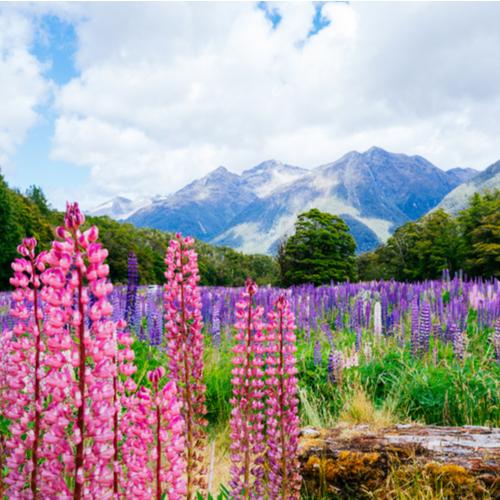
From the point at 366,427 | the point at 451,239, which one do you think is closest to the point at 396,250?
the point at 451,239

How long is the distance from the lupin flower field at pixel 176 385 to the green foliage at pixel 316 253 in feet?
118

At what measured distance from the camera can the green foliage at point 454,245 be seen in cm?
3950

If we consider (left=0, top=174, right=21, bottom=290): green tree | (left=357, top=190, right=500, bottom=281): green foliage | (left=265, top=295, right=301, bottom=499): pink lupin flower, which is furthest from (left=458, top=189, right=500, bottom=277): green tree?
(left=0, top=174, right=21, bottom=290): green tree

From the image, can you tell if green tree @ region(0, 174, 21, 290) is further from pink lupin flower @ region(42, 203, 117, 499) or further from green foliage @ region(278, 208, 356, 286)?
pink lupin flower @ region(42, 203, 117, 499)

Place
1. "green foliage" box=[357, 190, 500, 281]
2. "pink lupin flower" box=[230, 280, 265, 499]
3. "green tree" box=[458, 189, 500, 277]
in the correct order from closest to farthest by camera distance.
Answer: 1. "pink lupin flower" box=[230, 280, 265, 499]
2. "green tree" box=[458, 189, 500, 277]
3. "green foliage" box=[357, 190, 500, 281]

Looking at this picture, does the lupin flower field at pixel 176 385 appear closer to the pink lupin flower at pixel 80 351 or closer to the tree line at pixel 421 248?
the pink lupin flower at pixel 80 351

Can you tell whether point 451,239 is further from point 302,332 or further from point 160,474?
point 160,474

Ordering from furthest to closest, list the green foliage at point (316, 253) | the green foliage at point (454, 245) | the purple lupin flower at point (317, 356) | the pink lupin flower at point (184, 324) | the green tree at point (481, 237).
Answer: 1. the green foliage at point (316, 253)
2. the green foliage at point (454, 245)
3. the green tree at point (481, 237)
4. the purple lupin flower at point (317, 356)
5. the pink lupin flower at point (184, 324)

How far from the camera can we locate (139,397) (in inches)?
54.3

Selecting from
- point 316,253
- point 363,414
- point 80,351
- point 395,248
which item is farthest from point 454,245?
point 80,351

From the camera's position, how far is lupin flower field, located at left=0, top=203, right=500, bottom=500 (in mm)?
1308

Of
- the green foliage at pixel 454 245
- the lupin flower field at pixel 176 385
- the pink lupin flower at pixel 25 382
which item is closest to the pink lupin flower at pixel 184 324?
the lupin flower field at pixel 176 385

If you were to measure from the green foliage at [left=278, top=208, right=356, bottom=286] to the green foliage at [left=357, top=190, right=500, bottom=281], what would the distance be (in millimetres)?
4442

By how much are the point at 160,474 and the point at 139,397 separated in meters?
0.25
